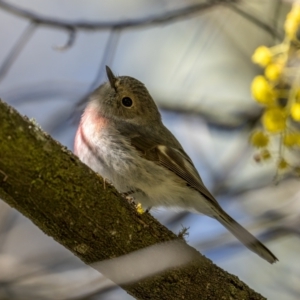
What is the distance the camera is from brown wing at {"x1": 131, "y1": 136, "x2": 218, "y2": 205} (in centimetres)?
370

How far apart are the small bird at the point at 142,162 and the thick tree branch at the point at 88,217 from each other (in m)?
0.80

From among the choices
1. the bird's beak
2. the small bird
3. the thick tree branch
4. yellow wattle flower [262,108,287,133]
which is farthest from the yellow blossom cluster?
the bird's beak

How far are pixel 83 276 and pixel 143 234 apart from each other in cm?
125

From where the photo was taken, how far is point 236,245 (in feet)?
12.7

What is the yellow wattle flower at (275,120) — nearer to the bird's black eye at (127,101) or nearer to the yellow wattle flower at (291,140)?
the yellow wattle flower at (291,140)

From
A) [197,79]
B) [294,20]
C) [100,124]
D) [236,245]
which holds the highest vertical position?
[197,79]

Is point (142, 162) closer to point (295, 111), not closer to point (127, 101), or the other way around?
point (127, 101)

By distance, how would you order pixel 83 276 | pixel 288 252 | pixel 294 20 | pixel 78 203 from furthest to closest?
pixel 288 252, pixel 83 276, pixel 78 203, pixel 294 20

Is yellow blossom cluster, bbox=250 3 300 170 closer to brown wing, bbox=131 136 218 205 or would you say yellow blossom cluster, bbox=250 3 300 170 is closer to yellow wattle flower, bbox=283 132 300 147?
yellow wattle flower, bbox=283 132 300 147

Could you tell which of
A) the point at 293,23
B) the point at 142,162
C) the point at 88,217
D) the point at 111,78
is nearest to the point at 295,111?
the point at 293,23

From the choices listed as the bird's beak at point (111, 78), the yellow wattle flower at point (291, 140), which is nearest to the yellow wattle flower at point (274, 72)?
the yellow wattle flower at point (291, 140)

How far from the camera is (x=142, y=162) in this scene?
11.8 ft

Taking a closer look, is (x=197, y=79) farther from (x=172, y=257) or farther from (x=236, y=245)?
(x=172, y=257)

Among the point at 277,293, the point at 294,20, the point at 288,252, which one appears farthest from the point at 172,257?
the point at 288,252
